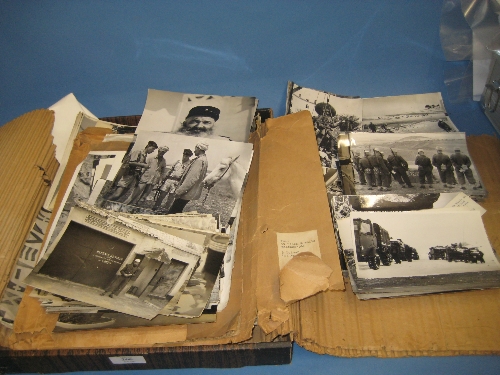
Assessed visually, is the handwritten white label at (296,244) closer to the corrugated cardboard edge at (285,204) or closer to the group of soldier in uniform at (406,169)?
the corrugated cardboard edge at (285,204)

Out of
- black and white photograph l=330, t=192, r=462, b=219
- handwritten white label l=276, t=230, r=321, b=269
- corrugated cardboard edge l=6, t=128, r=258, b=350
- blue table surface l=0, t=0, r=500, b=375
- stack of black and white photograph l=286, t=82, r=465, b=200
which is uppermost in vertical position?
blue table surface l=0, t=0, r=500, b=375

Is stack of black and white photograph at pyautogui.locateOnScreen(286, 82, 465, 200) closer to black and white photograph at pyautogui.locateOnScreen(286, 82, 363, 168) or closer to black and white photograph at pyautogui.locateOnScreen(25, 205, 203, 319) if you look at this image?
black and white photograph at pyautogui.locateOnScreen(286, 82, 363, 168)

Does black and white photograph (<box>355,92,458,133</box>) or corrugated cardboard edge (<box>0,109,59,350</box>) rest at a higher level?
black and white photograph (<box>355,92,458,133</box>)

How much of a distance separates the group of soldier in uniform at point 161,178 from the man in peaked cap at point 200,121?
56 mm

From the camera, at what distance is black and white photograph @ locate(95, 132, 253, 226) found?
0.73m

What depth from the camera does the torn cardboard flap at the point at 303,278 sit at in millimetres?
601

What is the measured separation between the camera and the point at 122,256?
622mm

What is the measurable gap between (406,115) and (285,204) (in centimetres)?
43

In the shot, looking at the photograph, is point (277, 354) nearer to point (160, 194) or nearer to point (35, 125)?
point (160, 194)

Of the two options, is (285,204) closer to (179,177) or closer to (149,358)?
(179,177)

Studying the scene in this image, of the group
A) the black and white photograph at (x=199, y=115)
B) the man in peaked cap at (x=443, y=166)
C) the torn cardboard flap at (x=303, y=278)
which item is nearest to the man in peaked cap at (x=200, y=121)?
the black and white photograph at (x=199, y=115)

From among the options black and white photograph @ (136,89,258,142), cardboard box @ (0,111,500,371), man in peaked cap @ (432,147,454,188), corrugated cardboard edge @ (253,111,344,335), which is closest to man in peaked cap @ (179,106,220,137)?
black and white photograph @ (136,89,258,142)

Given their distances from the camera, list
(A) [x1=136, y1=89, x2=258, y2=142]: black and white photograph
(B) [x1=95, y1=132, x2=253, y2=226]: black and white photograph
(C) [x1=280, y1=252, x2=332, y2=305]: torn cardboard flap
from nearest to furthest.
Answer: (C) [x1=280, y1=252, x2=332, y2=305]: torn cardboard flap < (B) [x1=95, y1=132, x2=253, y2=226]: black and white photograph < (A) [x1=136, y1=89, x2=258, y2=142]: black and white photograph

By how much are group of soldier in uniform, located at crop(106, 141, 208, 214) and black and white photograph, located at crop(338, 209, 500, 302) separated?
0.29 metres
